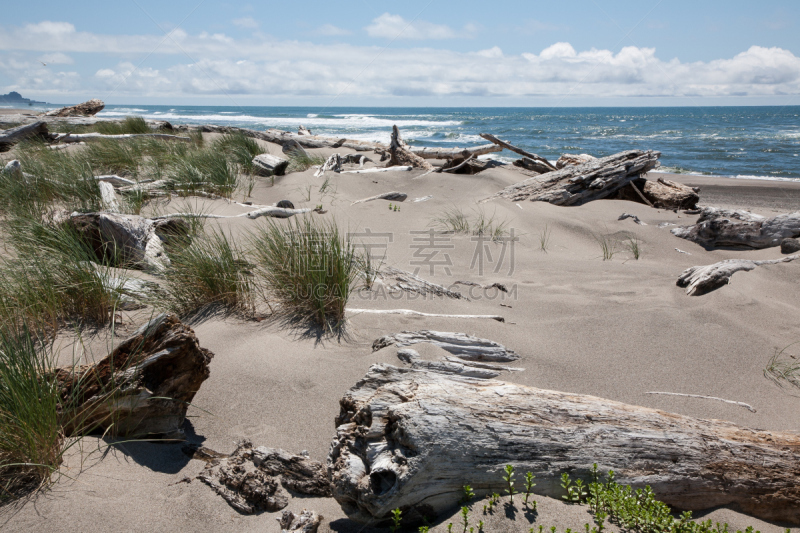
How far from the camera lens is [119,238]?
399 cm

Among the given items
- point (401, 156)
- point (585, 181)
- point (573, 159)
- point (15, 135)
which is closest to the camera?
point (585, 181)

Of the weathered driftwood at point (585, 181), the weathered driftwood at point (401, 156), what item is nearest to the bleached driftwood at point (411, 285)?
the weathered driftwood at point (585, 181)

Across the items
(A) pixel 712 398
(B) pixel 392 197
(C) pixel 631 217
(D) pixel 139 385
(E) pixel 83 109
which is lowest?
(A) pixel 712 398

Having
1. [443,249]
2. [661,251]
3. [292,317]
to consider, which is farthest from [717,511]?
[661,251]

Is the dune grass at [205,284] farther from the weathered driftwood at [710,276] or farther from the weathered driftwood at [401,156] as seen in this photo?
the weathered driftwood at [401,156]

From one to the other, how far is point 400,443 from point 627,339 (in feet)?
8.08

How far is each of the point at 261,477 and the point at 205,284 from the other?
75.1 inches

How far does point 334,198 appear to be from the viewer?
7738 mm

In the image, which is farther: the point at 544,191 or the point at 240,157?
the point at 240,157

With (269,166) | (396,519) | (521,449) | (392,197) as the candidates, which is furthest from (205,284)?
(269,166)

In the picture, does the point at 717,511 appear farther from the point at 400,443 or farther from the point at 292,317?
the point at 292,317

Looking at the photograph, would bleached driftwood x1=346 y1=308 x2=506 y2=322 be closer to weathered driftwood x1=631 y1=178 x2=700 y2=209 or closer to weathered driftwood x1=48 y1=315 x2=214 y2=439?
weathered driftwood x1=48 y1=315 x2=214 y2=439

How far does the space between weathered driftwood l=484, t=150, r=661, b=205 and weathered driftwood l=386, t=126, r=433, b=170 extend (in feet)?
8.38

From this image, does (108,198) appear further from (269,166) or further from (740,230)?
(740,230)
